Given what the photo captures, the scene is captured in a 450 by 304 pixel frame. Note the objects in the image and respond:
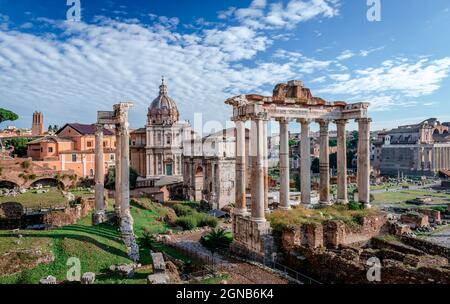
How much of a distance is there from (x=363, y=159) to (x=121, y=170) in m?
14.6

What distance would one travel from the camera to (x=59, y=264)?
Result: 44.3ft

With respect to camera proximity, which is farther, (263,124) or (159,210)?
(159,210)

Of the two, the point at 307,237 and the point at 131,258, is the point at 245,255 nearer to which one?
the point at 307,237

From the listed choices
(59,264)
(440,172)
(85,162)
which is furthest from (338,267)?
(440,172)

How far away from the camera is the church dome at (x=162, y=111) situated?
5484cm

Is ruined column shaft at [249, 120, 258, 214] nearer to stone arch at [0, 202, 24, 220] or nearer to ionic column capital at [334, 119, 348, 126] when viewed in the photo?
ionic column capital at [334, 119, 348, 126]

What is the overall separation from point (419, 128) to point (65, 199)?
8998 cm

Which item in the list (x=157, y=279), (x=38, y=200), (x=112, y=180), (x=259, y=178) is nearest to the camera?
(x=157, y=279)

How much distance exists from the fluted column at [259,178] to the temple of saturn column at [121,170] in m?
6.85

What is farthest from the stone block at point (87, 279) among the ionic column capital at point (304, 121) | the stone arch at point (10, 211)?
the ionic column capital at point (304, 121)

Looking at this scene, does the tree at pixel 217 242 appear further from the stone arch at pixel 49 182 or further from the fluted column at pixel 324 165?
the stone arch at pixel 49 182

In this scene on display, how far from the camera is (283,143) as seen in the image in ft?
61.8

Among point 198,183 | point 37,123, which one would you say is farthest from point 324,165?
point 37,123

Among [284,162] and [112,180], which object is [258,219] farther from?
Result: [112,180]
